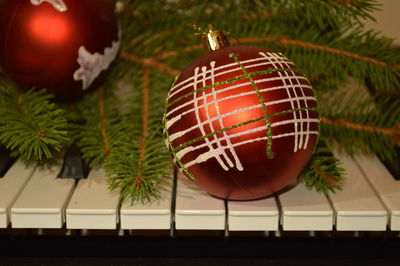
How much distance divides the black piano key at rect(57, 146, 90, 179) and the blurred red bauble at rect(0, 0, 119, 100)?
0.09m

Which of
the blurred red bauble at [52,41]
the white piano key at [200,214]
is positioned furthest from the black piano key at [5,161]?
the white piano key at [200,214]

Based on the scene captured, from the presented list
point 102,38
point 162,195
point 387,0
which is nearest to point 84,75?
point 102,38

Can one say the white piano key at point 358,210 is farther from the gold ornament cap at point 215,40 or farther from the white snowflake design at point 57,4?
the white snowflake design at point 57,4

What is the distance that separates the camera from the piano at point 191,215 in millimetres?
667

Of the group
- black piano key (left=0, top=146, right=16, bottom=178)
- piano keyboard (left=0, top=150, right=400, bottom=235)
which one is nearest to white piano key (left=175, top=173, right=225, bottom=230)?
piano keyboard (left=0, top=150, right=400, bottom=235)

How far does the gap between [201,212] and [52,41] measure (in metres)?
0.24

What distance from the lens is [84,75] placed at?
27.7 inches

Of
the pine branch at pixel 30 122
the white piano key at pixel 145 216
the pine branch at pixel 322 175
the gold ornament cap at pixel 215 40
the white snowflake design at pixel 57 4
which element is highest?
the white snowflake design at pixel 57 4

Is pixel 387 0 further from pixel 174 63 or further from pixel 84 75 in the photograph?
pixel 84 75

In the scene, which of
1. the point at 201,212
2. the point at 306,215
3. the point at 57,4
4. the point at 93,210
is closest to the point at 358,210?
the point at 306,215

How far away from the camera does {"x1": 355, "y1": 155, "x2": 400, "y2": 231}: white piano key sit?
2.20 feet

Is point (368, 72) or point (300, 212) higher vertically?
point (368, 72)

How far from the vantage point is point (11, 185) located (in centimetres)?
72

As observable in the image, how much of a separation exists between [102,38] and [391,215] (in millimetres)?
366
